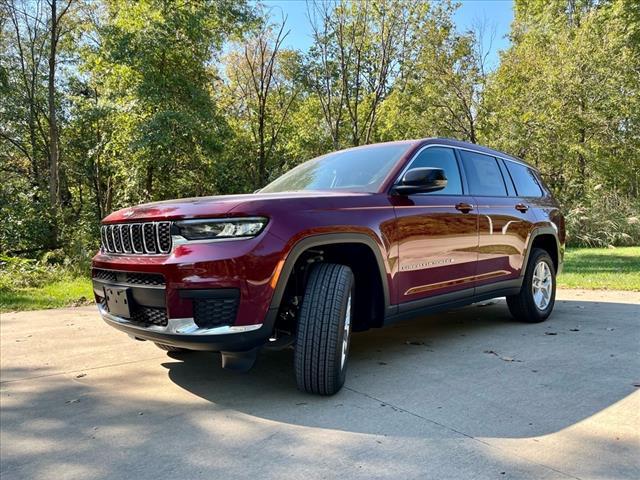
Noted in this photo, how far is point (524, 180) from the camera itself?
18.0ft

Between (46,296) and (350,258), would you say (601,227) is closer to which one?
(350,258)

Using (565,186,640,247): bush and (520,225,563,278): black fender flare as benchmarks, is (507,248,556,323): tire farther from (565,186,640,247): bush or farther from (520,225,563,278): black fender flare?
(565,186,640,247): bush

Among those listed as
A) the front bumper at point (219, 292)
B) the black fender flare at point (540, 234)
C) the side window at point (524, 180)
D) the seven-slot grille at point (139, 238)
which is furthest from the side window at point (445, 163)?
the seven-slot grille at point (139, 238)

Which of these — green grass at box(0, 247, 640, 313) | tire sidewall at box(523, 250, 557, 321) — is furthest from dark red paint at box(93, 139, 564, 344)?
green grass at box(0, 247, 640, 313)

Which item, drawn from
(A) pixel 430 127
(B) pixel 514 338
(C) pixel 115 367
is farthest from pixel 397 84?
(C) pixel 115 367

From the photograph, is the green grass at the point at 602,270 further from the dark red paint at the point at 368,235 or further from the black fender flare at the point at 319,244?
the black fender flare at the point at 319,244

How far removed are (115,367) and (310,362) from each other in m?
1.82

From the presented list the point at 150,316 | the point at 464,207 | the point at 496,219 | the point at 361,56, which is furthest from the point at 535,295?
the point at 361,56

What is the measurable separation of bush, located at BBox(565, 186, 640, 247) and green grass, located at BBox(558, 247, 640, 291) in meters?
1.71

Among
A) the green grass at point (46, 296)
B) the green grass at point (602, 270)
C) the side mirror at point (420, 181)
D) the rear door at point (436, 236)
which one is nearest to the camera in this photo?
the side mirror at point (420, 181)

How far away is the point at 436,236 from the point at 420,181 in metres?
0.58

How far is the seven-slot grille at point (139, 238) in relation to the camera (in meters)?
2.90

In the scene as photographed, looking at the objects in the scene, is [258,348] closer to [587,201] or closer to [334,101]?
[334,101]

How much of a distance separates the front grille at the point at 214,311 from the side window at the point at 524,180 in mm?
3688
